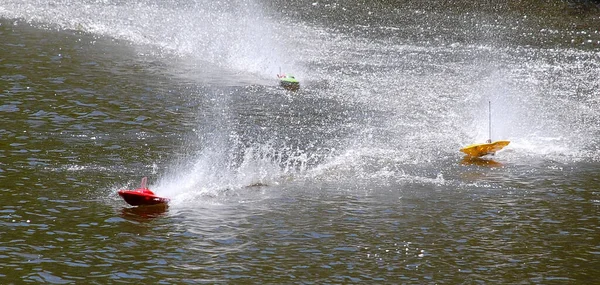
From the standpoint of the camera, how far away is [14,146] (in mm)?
30609

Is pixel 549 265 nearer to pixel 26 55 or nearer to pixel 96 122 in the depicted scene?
pixel 96 122

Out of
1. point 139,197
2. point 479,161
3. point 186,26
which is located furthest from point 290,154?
point 186,26

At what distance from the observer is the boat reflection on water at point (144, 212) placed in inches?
957

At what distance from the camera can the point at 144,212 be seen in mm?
24734

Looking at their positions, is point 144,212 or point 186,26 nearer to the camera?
point 144,212

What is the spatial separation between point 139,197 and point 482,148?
14.4 meters

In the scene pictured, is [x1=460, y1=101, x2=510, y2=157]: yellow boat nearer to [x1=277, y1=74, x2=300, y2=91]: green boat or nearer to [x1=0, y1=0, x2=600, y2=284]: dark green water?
[x1=0, y1=0, x2=600, y2=284]: dark green water

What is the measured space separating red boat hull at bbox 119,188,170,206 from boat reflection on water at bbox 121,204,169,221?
0.50 feet

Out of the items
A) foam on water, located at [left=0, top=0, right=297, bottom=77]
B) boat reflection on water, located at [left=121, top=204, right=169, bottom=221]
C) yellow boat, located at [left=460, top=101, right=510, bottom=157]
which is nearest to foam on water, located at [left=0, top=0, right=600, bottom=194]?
foam on water, located at [left=0, top=0, right=297, bottom=77]

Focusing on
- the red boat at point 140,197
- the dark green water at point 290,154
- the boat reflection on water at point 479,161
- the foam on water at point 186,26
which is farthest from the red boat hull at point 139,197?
the foam on water at point 186,26

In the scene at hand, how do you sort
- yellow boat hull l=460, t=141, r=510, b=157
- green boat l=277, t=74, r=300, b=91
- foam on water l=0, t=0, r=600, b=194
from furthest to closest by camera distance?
green boat l=277, t=74, r=300, b=91 < yellow boat hull l=460, t=141, r=510, b=157 < foam on water l=0, t=0, r=600, b=194

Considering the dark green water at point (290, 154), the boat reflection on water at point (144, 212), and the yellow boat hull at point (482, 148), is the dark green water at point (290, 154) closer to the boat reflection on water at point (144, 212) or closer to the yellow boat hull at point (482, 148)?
the boat reflection on water at point (144, 212)

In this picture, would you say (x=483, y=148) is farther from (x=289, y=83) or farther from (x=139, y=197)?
(x=289, y=83)

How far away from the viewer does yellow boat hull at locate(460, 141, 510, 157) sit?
3303 centimetres
